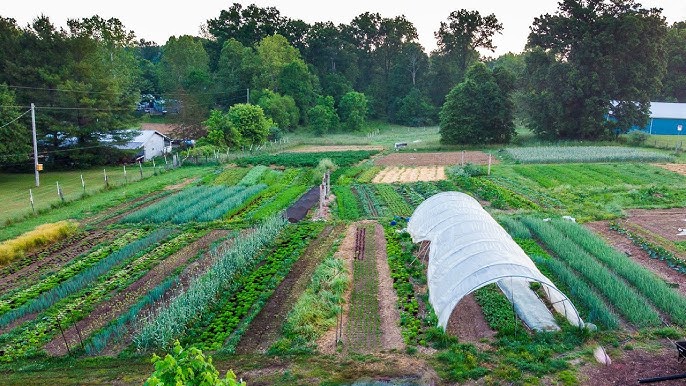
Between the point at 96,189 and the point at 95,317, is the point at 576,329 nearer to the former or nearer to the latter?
the point at 95,317

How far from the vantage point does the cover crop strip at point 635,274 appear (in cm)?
1016

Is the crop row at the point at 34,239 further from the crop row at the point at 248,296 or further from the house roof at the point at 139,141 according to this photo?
the house roof at the point at 139,141

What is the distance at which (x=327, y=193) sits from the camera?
23.5 m

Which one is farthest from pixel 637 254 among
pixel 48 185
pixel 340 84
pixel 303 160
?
pixel 340 84

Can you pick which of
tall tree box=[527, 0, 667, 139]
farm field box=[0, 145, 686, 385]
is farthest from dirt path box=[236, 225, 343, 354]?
tall tree box=[527, 0, 667, 139]

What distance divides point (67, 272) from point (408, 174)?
1997 centimetres

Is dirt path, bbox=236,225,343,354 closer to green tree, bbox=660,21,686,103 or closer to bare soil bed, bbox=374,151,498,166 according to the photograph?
bare soil bed, bbox=374,151,498,166

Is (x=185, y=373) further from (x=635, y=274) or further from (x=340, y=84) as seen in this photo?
(x=340, y=84)

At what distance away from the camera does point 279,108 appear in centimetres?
5275

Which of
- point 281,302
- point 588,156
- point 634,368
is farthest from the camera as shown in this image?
point 588,156

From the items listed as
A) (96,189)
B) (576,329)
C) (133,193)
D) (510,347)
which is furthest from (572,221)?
(96,189)

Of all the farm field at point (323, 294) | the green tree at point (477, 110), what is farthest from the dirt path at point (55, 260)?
the green tree at point (477, 110)

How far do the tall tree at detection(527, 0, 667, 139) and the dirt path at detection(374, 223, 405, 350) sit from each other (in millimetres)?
32219

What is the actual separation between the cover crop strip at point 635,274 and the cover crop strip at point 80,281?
14.1 metres
